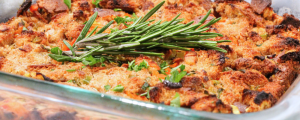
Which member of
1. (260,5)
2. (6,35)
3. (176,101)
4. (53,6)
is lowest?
(176,101)

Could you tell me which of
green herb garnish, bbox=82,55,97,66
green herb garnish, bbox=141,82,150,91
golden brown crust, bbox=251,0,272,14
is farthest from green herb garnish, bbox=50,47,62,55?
golden brown crust, bbox=251,0,272,14

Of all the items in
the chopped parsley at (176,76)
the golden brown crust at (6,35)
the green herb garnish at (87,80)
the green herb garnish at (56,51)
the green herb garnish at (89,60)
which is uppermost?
the golden brown crust at (6,35)

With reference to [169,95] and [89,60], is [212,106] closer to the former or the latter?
[169,95]

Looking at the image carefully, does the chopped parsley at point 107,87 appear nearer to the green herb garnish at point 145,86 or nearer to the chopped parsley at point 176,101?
the green herb garnish at point 145,86

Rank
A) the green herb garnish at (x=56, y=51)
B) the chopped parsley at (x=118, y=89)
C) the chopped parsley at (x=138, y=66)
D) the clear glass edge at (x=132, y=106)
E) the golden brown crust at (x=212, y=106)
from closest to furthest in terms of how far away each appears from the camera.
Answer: the clear glass edge at (x=132, y=106)
the golden brown crust at (x=212, y=106)
the chopped parsley at (x=118, y=89)
the chopped parsley at (x=138, y=66)
the green herb garnish at (x=56, y=51)

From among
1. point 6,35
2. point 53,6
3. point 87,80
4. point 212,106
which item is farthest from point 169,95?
point 53,6

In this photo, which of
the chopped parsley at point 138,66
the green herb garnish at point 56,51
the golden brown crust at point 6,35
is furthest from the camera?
the golden brown crust at point 6,35

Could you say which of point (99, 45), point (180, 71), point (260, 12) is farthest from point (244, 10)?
point (99, 45)

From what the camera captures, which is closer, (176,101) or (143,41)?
(176,101)

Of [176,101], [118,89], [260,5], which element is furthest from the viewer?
[260,5]

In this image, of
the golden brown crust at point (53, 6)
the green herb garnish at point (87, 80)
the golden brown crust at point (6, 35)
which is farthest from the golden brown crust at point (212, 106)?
the golden brown crust at point (53, 6)
